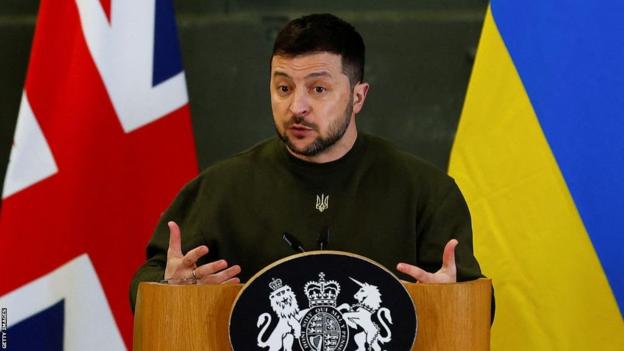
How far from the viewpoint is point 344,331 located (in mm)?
1477

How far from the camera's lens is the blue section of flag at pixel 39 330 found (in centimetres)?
267

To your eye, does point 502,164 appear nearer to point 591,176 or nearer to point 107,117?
point 591,176

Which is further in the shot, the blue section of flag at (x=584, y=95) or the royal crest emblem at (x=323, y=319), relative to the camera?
the blue section of flag at (x=584, y=95)

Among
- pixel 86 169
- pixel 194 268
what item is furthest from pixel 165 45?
pixel 194 268

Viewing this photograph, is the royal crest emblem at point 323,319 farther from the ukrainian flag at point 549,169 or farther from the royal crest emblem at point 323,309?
the ukrainian flag at point 549,169

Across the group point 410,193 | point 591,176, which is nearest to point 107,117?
point 410,193

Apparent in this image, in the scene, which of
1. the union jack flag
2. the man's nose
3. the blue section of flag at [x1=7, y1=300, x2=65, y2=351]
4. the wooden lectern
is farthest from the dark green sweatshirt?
the blue section of flag at [x1=7, y1=300, x2=65, y2=351]

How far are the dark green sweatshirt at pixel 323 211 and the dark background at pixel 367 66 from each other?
813 millimetres

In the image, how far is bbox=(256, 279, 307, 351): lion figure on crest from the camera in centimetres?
147

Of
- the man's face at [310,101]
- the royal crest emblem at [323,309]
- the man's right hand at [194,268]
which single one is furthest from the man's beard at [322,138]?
the royal crest emblem at [323,309]

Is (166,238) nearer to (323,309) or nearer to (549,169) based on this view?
(323,309)

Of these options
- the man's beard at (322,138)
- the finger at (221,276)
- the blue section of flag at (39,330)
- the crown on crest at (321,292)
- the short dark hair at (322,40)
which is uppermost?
the short dark hair at (322,40)

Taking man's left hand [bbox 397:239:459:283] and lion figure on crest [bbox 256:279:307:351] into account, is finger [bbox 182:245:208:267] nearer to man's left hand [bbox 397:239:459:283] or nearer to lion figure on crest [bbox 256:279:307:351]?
lion figure on crest [bbox 256:279:307:351]

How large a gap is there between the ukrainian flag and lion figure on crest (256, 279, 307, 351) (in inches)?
49.6
